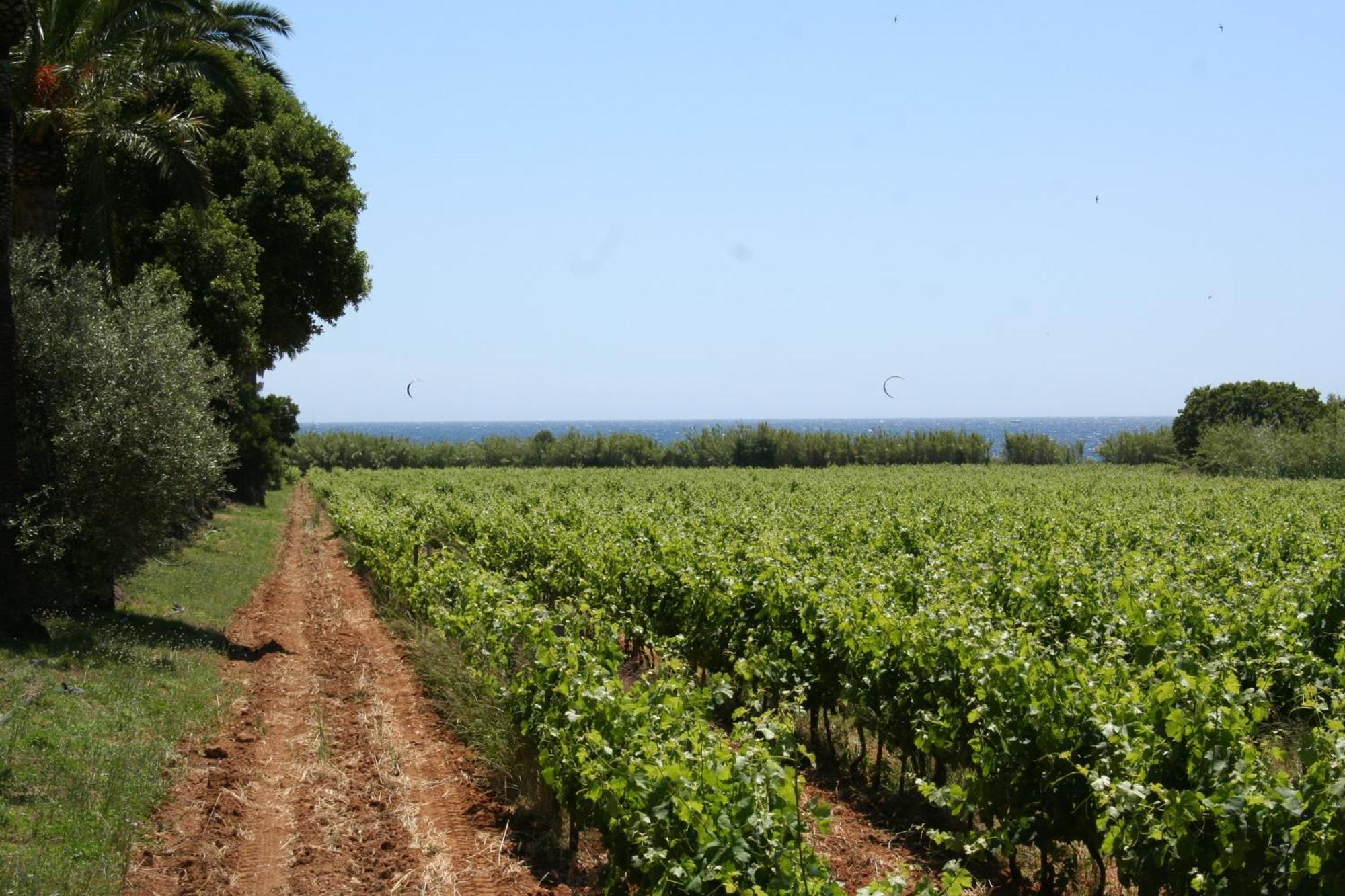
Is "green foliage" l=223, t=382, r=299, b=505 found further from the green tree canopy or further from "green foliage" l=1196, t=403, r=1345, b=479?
"green foliage" l=1196, t=403, r=1345, b=479

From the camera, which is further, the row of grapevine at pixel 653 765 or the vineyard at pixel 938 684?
the vineyard at pixel 938 684

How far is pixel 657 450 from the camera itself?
65.8 metres

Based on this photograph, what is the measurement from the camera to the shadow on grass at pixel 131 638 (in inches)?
412

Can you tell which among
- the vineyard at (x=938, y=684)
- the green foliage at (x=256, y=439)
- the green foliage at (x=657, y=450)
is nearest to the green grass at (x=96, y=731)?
the vineyard at (x=938, y=684)

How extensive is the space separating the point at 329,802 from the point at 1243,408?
223 feet

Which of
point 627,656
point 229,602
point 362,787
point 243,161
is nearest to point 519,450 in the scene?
point 243,161

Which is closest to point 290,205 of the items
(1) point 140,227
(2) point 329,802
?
(1) point 140,227

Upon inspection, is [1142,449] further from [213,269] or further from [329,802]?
[329,802]

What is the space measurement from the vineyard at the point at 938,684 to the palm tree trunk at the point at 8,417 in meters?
4.17

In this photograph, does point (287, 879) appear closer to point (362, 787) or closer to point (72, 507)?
point (362, 787)

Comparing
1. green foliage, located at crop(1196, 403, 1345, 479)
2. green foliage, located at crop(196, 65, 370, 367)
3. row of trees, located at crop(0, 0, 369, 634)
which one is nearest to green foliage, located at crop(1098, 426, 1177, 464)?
green foliage, located at crop(1196, 403, 1345, 479)

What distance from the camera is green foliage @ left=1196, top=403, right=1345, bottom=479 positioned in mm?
46250

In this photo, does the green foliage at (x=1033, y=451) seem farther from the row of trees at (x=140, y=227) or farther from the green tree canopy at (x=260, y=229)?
the row of trees at (x=140, y=227)

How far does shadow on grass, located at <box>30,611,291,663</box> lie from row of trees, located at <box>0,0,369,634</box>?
0.52 metres
